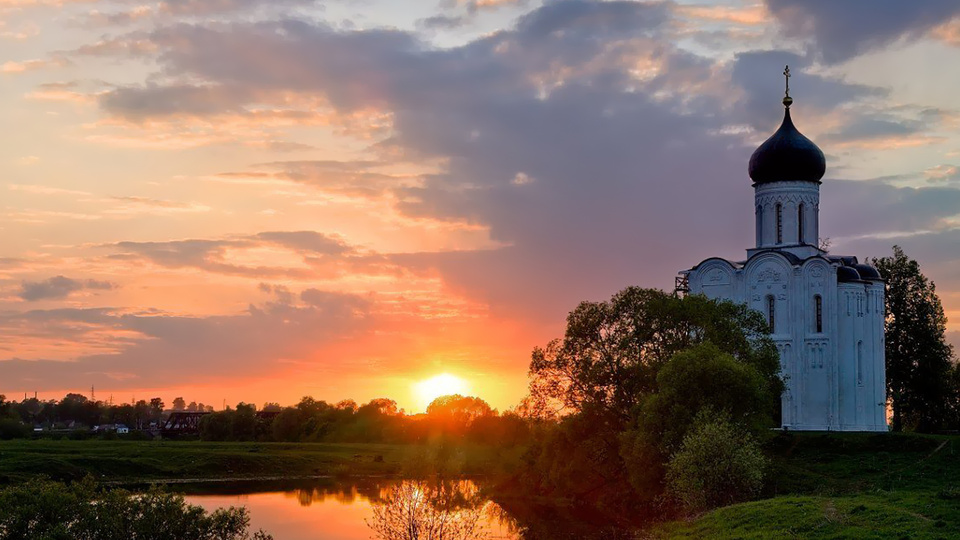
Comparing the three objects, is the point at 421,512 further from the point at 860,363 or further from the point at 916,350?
the point at 916,350

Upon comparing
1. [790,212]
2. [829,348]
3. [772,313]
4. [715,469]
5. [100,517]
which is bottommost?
[100,517]

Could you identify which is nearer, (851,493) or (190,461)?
(851,493)

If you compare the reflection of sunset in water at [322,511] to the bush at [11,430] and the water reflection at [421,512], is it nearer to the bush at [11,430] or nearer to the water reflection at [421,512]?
the water reflection at [421,512]

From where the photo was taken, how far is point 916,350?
202 ft

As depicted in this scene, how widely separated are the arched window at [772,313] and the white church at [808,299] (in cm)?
2

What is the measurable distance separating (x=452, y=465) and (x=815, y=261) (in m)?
36.1

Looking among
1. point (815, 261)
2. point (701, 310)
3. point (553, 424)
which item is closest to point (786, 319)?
point (815, 261)

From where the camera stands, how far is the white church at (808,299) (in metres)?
55.6

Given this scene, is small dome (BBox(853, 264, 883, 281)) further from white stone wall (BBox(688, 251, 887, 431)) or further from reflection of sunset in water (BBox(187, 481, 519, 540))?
reflection of sunset in water (BBox(187, 481, 519, 540))

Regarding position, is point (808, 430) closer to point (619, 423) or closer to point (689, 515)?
point (619, 423)

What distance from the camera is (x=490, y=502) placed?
51344 millimetres

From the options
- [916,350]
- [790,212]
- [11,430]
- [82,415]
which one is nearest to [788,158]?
[790,212]

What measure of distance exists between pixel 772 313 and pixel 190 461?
132ft

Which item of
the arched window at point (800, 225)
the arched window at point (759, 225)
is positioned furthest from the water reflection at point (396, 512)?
the arched window at point (800, 225)
